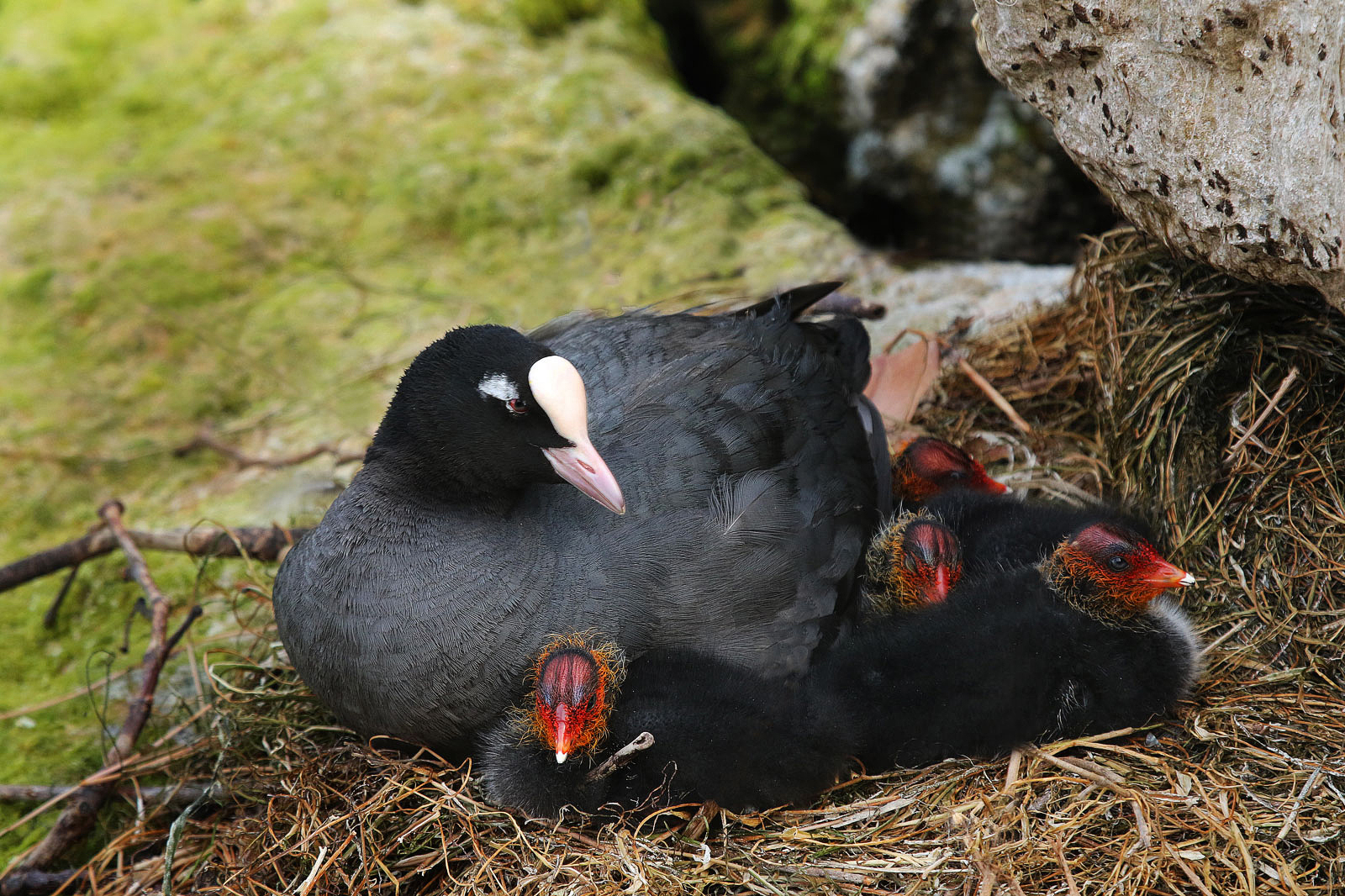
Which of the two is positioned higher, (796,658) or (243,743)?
(796,658)

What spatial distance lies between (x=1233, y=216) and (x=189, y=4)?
5.83 m

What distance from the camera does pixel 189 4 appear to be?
6207mm

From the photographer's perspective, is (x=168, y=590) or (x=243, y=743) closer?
(x=243, y=743)

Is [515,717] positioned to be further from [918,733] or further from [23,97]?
[23,97]

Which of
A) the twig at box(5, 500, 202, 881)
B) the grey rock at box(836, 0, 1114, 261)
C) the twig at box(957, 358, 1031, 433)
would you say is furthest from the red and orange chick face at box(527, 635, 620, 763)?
the grey rock at box(836, 0, 1114, 261)

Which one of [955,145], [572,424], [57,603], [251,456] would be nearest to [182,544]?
[57,603]

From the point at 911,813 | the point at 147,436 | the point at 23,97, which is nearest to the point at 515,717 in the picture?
the point at 911,813

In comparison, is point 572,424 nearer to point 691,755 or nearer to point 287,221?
point 691,755

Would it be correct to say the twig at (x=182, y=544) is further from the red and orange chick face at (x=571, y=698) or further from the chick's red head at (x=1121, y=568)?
the chick's red head at (x=1121, y=568)

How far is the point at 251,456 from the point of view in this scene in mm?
4562

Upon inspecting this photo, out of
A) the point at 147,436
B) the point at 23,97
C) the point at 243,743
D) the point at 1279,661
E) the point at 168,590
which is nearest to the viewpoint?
the point at 1279,661

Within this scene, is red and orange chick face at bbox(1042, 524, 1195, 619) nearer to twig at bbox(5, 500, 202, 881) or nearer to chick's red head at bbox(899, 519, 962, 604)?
chick's red head at bbox(899, 519, 962, 604)

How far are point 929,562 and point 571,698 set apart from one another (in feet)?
3.61

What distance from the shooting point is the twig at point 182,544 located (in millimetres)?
3688
